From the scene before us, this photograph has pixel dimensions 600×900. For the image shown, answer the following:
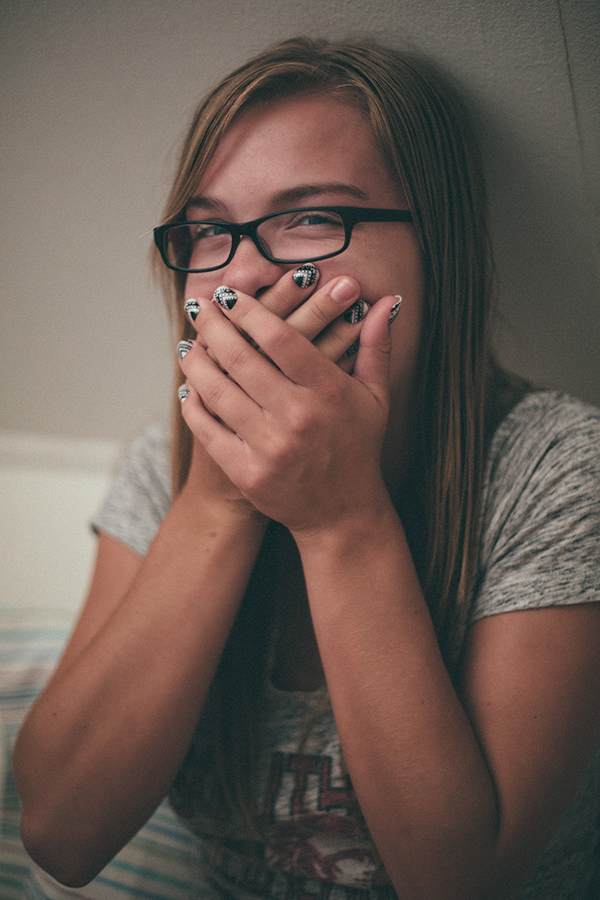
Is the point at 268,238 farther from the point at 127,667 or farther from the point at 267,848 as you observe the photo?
the point at 267,848

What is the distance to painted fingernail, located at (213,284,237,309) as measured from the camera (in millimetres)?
590

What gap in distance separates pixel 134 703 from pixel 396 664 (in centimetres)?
31

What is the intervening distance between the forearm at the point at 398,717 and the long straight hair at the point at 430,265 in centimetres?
11

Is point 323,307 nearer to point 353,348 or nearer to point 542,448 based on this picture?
point 353,348

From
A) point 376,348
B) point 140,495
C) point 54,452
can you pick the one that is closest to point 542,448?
point 376,348

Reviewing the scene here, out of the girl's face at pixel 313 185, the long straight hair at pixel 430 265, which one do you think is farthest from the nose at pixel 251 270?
the long straight hair at pixel 430 265

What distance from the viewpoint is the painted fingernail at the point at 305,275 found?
595mm

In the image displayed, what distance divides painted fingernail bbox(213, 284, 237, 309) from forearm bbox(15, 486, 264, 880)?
9.9 inches

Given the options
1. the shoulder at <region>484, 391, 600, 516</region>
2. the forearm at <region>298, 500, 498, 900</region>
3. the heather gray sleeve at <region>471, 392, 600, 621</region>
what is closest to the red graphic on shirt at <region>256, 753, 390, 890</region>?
the forearm at <region>298, 500, 498, 900</region>

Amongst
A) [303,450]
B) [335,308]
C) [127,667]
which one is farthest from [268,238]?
[127,667]

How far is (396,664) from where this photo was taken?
54 cm

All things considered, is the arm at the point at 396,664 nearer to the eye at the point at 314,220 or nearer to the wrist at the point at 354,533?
the wrist at the point at 354,533

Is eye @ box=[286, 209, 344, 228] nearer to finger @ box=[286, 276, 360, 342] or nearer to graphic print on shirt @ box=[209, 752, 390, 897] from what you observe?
finger @ box=[286, 276, 360, 342]

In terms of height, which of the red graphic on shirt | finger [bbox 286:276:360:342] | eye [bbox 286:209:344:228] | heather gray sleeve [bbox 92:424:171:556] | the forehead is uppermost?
the forehead
